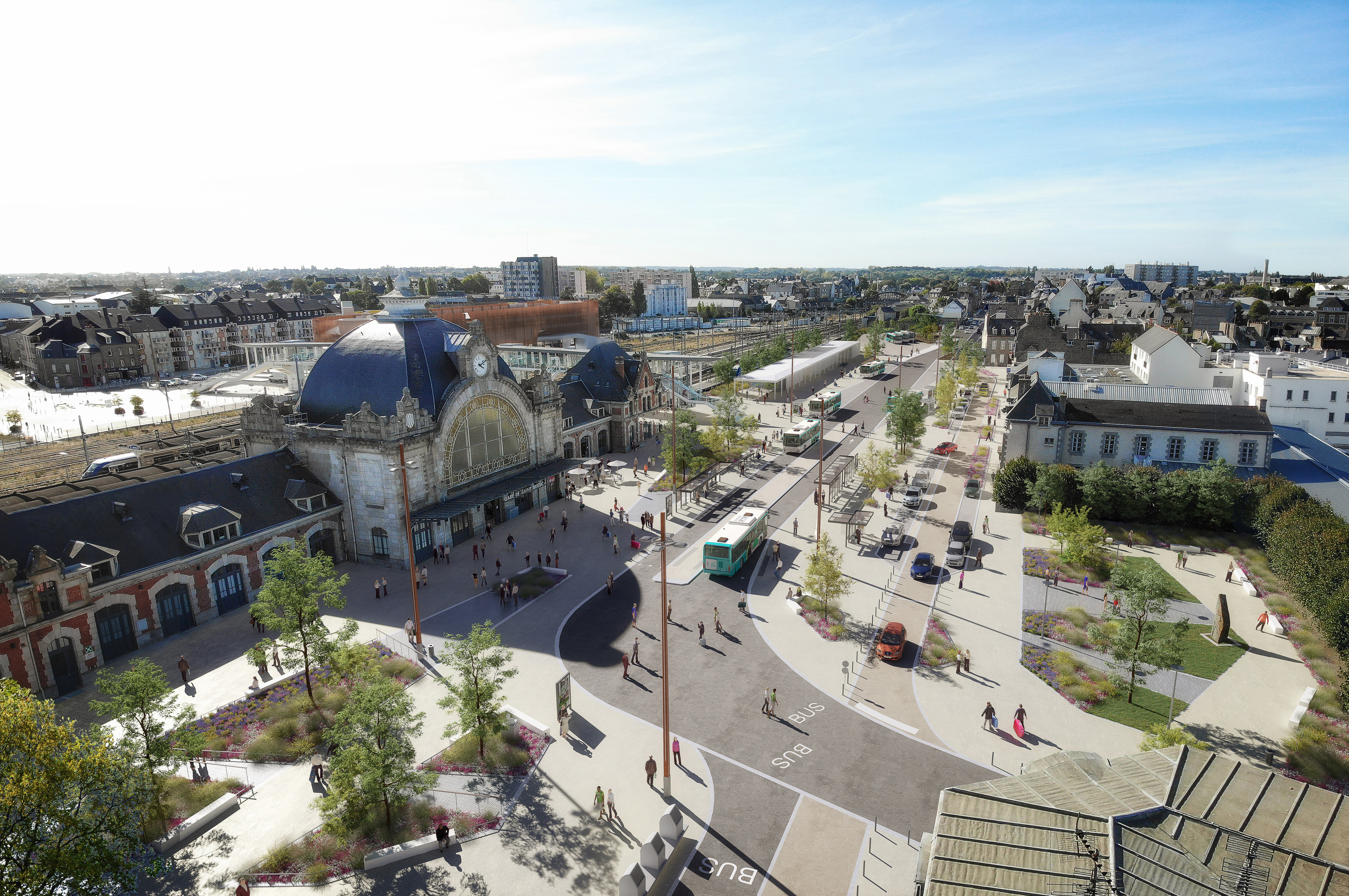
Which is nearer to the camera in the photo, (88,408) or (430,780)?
(430,780)

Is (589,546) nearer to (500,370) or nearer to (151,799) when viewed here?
(500,370)

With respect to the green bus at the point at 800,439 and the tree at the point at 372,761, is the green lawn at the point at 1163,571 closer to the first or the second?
the green bus at the point at 800,439

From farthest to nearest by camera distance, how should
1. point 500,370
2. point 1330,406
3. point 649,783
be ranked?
point 1330,406, point 500,370, point 649,783

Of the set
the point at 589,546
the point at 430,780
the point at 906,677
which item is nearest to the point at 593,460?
the point at 589,546

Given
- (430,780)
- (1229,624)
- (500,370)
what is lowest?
(1229,624)

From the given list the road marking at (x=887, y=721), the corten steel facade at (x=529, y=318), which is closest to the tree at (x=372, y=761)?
the road marking at (x=887, y=721)

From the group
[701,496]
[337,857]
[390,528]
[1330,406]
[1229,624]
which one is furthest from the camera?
[1330,406]

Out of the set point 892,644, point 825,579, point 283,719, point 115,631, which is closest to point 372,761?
point 283,719
